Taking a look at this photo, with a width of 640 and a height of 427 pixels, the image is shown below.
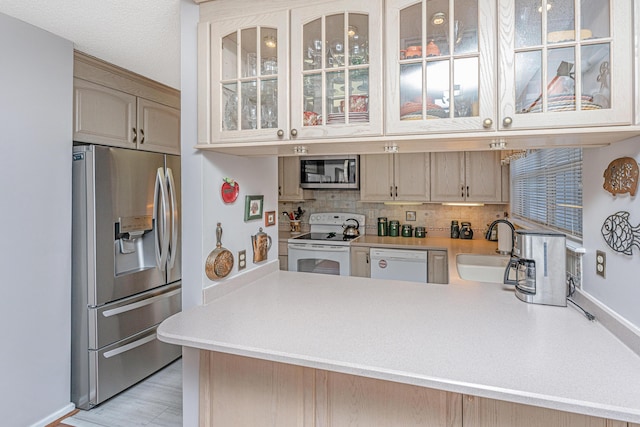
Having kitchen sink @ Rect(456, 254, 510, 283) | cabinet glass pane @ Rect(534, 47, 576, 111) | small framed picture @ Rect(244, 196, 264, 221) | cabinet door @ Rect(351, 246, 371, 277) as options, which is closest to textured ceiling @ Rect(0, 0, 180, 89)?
small framed picture @ Rect(244, 196, 264, 221)

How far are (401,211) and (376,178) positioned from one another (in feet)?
1.81

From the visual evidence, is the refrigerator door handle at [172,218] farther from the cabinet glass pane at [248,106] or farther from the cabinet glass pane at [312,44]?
the cabinet glass pane at [312,44]

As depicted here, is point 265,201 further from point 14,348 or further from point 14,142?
point 14,348

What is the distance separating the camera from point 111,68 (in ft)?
8.09

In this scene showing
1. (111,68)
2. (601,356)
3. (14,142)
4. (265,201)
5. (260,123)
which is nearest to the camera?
(601,356)

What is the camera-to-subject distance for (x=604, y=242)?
1.31 m

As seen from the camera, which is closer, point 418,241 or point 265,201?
point 265,201

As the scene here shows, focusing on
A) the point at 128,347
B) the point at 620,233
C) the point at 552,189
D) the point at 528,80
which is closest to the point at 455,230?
the point at 552,189

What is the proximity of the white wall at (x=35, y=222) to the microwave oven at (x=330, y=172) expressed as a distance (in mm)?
2384

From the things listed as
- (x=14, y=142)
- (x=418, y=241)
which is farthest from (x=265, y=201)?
(x=418, y=241)

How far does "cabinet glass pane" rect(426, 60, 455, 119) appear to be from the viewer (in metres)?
1.23

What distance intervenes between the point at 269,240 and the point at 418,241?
6.71ft

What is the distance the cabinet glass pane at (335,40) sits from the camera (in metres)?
1.35

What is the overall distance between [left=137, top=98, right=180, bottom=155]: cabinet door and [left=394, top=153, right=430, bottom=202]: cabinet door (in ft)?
7.41
